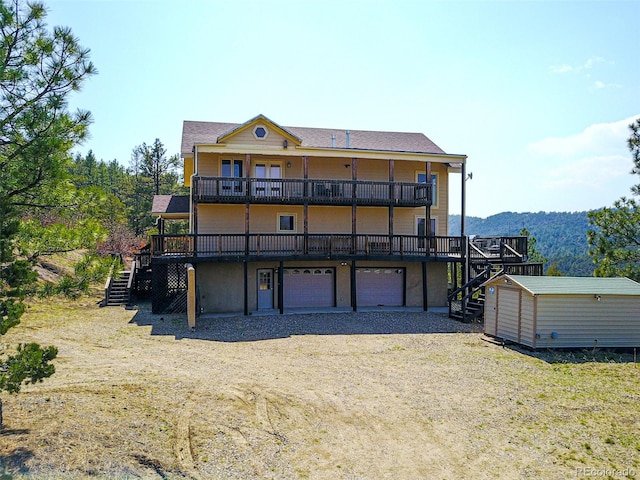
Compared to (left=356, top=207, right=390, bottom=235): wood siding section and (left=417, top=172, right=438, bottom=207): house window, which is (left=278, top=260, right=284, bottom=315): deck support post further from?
(left=417, top=172, right=438, bottom=207): house window

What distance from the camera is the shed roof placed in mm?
13875

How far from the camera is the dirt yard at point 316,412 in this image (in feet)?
20.9

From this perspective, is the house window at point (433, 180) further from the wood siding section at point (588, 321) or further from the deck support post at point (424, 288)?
the wood siding section at point (588, 321)

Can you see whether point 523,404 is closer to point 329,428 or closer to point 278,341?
point 329,428

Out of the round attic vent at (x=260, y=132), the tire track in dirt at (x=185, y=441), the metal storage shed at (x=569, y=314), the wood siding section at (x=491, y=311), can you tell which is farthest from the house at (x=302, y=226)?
the tire track in dirt at (x=185, y=441)

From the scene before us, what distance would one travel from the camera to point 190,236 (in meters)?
18.0

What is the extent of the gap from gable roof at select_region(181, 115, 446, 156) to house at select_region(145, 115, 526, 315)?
17cm

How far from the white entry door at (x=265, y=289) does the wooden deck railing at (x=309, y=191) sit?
3382 millimetres

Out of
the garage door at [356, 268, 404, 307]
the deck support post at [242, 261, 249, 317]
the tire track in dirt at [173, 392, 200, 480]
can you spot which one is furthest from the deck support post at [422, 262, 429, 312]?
the tire track in dirt at [173, 392, 200, 480]

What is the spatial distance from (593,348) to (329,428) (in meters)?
10.5

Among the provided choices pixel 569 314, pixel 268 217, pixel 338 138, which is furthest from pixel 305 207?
pixel 569 314

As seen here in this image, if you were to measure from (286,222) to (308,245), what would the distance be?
2.25 metres

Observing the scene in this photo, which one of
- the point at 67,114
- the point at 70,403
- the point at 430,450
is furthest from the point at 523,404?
the point at 67,114

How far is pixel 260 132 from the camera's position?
2011 centimetres
